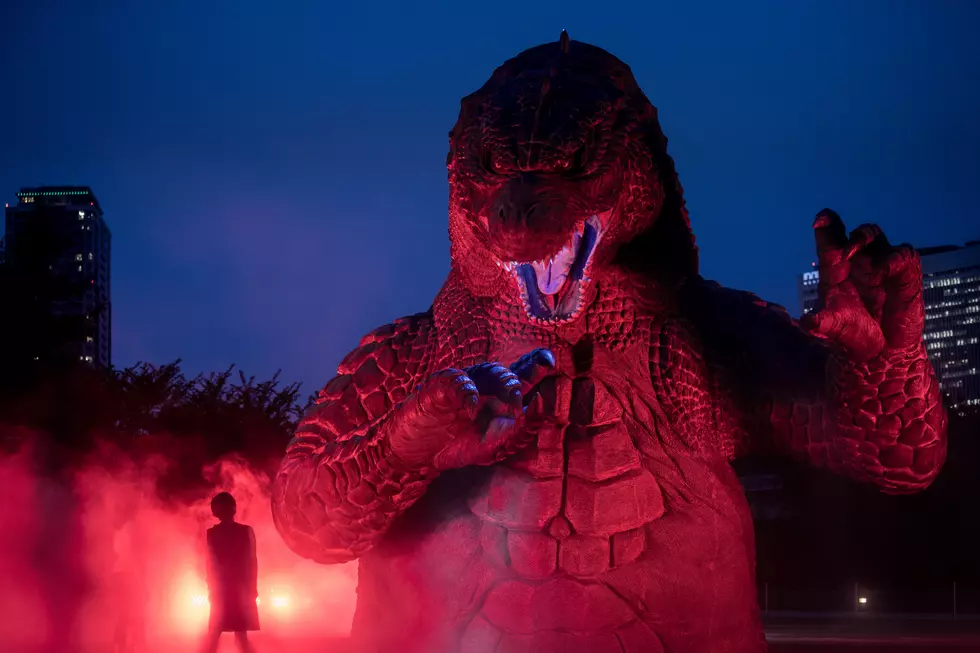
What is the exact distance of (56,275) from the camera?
17.9 metres

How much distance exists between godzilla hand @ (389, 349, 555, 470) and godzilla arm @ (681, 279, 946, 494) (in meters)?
0.98

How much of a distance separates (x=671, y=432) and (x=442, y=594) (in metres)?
0.83

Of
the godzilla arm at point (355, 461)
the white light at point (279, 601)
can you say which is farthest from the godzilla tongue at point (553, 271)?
the white light at point (279, 601)

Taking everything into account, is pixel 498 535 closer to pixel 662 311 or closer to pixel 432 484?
pixel 432 484

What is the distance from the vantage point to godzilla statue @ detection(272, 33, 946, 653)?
2967 millimetres

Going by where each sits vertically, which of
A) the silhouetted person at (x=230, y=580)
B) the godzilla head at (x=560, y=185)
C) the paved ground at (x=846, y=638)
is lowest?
the paved ground at (x=846, y=638)

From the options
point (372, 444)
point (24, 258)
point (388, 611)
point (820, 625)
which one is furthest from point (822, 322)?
point (24, 258)

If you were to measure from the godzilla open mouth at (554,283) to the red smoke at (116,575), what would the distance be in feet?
28.1

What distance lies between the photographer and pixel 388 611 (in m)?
3.40

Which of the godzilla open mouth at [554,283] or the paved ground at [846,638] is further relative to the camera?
the paved ground at [846,638]

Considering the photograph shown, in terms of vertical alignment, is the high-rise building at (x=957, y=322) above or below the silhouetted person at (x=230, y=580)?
above

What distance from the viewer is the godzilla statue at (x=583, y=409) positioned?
2.97 metres

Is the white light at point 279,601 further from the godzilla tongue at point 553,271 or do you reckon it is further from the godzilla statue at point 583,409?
the godzilla tongue at point 553,271

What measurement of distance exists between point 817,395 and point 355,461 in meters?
1.48
